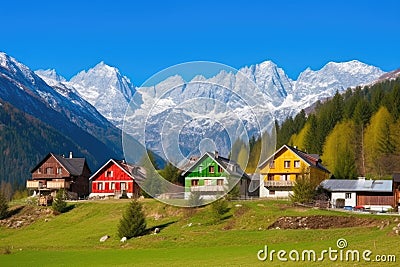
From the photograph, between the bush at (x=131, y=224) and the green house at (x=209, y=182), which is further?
the green house at (x=209, y=182)

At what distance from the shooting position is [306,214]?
65938mm

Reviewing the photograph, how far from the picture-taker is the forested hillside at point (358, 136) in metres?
113

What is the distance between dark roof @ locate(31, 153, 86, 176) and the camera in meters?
107

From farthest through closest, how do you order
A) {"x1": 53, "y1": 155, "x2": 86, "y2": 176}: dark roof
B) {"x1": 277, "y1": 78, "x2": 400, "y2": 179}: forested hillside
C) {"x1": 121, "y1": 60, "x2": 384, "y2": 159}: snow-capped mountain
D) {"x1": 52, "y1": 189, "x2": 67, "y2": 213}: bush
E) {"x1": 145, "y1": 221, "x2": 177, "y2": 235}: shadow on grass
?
{"x1": 277, "y1": 78, "x2": 400, "y2": 179}: forested hillside < {"x1": 53, "y1": 155, "x2": 86, "y2": 176}: dark roof < {"x1": 52, "y1": 189, "x2": 67, "y2": 213}: bush < {"x1": 145, "y1": 221, "x2": 177, "y2": 235}: shadow on grass < {"x1": 121, "y1": 60, "x2": 384, "y2": 159}: snow-capped mountain

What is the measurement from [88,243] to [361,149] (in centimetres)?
7491

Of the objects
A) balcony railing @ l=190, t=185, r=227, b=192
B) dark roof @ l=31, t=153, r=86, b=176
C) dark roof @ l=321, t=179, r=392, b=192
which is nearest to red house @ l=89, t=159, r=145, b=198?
dark roof @ l=31, t=153, r=86, b=176

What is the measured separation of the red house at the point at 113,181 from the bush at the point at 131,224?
38234mm

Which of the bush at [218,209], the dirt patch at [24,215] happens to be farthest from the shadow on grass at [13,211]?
the bush at [218,209]

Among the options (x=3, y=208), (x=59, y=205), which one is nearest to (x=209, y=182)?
(x=59, y=205)

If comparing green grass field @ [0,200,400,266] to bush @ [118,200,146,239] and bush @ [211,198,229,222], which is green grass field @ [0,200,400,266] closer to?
bush @ [211,198,229,222]

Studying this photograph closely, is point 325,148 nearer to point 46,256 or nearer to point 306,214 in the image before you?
point 306,214

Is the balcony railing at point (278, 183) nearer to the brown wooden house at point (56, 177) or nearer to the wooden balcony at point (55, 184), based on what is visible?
the brown wooden house at point (56, 177)

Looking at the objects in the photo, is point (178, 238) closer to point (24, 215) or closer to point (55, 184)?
point (24, 215)

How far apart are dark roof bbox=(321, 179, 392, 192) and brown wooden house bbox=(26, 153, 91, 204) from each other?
3976 cm
